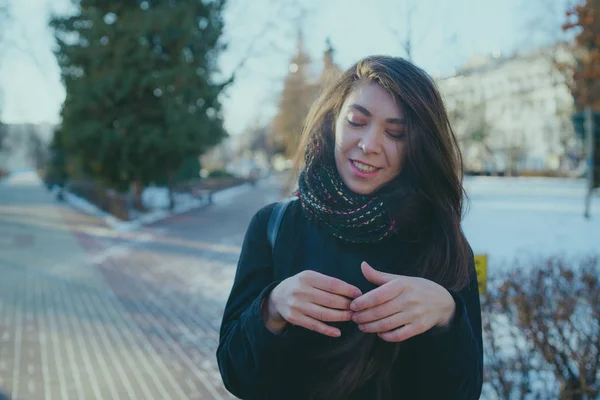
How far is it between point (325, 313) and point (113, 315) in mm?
6605

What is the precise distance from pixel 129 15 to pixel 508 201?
47.4ft

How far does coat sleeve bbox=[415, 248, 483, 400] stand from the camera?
117 centimetres

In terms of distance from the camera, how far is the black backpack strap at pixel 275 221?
4.64 feet

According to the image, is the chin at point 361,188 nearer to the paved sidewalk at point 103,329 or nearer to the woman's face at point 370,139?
the woman's face at point 370,139

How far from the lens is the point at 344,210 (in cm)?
132

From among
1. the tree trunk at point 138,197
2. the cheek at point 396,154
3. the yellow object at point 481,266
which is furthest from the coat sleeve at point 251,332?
the tree trunk at point 138,197

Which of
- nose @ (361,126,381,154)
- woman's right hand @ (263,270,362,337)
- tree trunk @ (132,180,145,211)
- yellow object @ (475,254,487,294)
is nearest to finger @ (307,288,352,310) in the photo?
woman's right hand @ (263,270,362,337)

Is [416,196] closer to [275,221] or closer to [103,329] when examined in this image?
[275,221]

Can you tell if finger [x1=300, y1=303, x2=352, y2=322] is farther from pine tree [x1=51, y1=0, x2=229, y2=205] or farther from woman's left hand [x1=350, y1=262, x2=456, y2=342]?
pine tree [x1=51, y1=0, x2=229, y2=205]

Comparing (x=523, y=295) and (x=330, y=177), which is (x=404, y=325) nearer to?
(x=330, y=177)

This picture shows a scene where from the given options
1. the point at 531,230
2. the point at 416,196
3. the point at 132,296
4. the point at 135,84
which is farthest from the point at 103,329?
the point at 135,84

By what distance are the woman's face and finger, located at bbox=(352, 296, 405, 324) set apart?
351 millimetres

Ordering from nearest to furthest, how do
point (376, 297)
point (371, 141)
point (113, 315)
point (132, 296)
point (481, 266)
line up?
1. point (376, 297)
2. point (371, 141)
3. point (481, 266)
4. point (113, 315)
5. point (132, 296)

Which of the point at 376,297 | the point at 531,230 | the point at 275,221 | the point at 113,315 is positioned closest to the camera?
the point at 376,297
